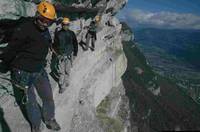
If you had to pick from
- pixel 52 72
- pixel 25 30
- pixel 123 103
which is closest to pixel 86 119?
pixel 52 72

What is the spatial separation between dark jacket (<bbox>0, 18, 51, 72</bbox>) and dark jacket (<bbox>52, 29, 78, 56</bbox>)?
6.73 metres

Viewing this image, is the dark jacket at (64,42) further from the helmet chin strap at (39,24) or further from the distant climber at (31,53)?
the helmet chin strap at (39,24)

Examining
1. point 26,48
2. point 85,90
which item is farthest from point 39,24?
point 85,90

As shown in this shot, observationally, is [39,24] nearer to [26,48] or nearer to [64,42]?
[26,48]

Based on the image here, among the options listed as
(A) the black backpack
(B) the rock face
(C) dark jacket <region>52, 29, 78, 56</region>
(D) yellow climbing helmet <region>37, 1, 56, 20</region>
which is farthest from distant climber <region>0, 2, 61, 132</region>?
(C) dark jacket <region>52, 29, 78, 56</region>

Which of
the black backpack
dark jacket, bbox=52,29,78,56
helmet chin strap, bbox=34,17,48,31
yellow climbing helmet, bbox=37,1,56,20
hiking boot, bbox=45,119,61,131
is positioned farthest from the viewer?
dark jacket, bbox=52,29,78,56

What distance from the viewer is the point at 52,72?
22.8 meters

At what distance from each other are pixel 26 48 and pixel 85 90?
17.5 metres

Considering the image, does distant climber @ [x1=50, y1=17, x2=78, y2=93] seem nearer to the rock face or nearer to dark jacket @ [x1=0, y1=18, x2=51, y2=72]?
the rock face

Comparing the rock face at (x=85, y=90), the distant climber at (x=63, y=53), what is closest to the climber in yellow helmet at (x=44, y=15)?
the rock face at (x=85, y=90)

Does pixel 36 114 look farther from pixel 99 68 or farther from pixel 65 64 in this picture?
pixel 99 68

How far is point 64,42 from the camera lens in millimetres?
20609

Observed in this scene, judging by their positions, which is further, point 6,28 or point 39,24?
point 6,28

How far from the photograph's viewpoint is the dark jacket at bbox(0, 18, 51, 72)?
13.2 meters
